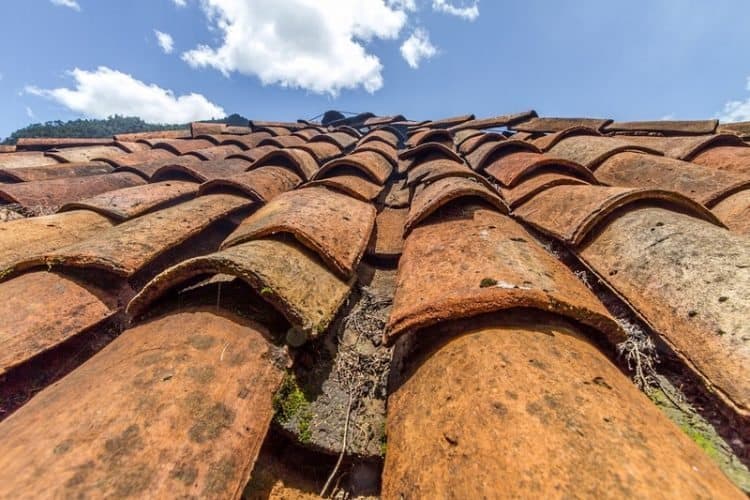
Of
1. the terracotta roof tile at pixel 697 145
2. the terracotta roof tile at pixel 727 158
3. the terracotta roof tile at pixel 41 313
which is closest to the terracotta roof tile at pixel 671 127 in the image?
the terracotta roof tile at pixel 697 145

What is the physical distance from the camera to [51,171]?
4188 millimetres

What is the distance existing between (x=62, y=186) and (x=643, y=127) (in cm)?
759

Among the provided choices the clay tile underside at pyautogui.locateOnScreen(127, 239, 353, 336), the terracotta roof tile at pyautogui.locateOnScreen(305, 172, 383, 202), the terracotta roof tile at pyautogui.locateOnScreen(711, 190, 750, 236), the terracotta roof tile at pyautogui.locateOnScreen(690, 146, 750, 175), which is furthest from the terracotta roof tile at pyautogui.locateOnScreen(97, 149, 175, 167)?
the terracotta roof tile at pyautogui.locateOnScreen(690, 146, 750, 175)

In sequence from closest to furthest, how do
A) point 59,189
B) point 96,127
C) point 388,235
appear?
point 388,235 < point 59,189 < point 96,127

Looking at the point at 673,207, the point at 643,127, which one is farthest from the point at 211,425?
the point at 643,127

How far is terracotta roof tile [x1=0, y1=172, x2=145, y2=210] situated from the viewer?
3.07m

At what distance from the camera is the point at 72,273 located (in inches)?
76.8

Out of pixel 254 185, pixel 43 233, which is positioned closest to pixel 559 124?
pixel 254 185

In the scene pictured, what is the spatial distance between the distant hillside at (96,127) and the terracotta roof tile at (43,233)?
10857 millimetres

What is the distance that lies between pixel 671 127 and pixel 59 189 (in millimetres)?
7661

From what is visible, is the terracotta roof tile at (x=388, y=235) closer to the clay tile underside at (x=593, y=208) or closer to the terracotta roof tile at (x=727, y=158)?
the clay tile underside at (x=593, y=208)

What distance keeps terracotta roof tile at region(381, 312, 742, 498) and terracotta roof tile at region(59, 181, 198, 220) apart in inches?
106

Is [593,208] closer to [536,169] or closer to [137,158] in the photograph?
[536,169]

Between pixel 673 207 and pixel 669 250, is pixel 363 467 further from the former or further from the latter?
pixel 673 207
